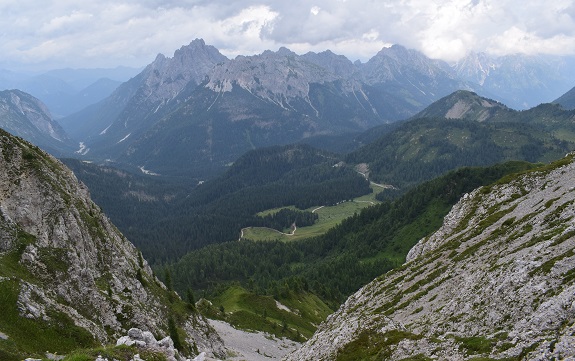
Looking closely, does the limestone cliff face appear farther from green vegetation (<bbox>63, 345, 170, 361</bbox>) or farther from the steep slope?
the steep slope

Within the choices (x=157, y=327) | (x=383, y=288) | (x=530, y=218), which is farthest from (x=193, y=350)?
(x=530, y=218)

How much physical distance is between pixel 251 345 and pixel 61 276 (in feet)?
180

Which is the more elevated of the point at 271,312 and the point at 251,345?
the point at 251,345

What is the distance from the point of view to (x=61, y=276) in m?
59.6

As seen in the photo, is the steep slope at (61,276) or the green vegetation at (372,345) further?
the steep slope at (61,276)

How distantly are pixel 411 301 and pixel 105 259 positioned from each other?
52.9 metres

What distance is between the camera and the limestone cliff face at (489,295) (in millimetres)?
32562

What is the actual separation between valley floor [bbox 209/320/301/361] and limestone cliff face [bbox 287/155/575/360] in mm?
22980

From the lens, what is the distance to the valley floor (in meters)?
92.6

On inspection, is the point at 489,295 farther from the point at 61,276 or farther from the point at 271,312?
the point at 271,312

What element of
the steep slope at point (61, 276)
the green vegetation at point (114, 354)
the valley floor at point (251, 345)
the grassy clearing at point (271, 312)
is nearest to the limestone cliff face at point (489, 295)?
the valley floor at point (251, 345)

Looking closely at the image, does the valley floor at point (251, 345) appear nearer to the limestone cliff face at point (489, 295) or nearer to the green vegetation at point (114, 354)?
the limestone cliff face at point (489, 295)

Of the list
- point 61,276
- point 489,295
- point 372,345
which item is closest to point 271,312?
point 61,276

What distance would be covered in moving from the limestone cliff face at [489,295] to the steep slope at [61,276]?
28065 mm
